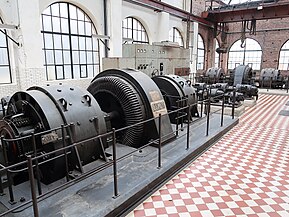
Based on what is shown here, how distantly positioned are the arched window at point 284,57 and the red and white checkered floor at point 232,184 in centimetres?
1150

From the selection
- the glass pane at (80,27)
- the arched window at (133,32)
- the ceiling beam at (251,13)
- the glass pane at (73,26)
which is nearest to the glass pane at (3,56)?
the glass pane at (73,26)

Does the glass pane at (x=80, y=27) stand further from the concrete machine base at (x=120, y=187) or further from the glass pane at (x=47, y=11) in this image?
the concrete machine base at (x=120, y=187)

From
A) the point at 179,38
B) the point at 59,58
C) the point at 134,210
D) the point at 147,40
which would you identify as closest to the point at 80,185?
the point at 134,210

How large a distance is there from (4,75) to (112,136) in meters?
4.95

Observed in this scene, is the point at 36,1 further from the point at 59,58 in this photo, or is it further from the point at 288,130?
the point at 288,130

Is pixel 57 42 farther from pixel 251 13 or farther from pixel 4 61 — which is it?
pixel 251 13

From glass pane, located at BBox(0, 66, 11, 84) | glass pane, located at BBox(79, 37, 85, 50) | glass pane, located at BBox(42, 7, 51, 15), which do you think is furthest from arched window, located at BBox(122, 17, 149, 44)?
glass pane, located at BBox(0, 66, 11, 84)

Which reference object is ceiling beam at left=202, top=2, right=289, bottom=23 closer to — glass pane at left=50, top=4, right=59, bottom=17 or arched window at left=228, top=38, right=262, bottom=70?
arched window at left=228, top=38, right=262, bottom=70

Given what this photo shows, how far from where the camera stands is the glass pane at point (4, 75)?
5.79 m

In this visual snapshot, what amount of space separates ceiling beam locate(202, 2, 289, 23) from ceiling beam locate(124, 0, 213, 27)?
1.53 ft

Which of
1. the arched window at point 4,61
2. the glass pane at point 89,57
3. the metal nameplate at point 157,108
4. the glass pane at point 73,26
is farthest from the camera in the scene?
the glass pane at point 89,57

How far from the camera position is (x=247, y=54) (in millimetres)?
15086

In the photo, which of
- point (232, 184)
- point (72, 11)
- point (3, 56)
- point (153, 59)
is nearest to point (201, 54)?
point (153, 59)

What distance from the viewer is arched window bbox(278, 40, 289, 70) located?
45.1ft
